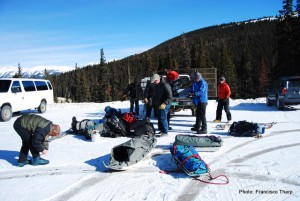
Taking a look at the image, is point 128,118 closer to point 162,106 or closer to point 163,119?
point 163,119

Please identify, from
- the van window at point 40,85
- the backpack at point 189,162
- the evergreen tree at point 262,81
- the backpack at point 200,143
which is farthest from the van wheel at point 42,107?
the evergreen tree at point 262,81

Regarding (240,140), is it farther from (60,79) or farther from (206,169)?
(60,79)

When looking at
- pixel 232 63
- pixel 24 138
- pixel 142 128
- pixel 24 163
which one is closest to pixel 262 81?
pixel 232 63

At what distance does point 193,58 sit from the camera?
58656 millimetres

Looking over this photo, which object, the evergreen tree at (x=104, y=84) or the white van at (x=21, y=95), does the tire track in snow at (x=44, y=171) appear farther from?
the evergreen tree at (x=104, y=84)

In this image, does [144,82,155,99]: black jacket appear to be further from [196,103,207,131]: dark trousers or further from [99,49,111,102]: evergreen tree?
[99,49,111,102]: evergreen tree

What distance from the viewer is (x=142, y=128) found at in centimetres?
842

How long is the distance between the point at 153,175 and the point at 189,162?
2.39 feet

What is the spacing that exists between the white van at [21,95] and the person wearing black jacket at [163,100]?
7.88 meters

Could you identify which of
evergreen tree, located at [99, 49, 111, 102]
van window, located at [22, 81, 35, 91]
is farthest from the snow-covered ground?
evergreen tree, located at [99, 49, 111, 102]

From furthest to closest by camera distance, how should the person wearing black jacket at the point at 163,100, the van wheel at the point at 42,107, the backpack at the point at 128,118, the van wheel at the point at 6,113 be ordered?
the van wheel at the point at 42,107
the van wheel at the point at 6,113
the backpack at the point at 128,118
the person wearing black jacket at the point at 163,100

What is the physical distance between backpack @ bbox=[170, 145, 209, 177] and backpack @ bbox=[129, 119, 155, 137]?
258 centimetres

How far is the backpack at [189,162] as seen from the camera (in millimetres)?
5168

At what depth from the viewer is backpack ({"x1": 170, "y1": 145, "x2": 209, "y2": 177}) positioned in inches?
203
